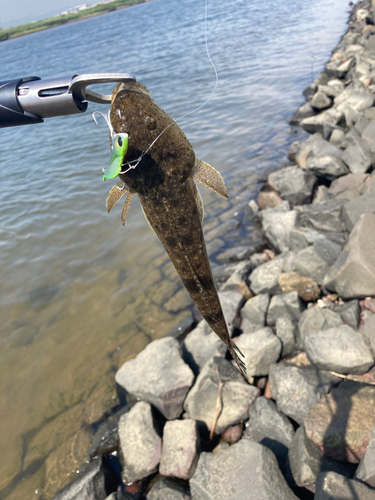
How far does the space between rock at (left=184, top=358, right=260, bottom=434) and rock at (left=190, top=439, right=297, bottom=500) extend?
0.59m

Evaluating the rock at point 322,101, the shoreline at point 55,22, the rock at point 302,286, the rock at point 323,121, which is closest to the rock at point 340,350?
the rock at point 302,286

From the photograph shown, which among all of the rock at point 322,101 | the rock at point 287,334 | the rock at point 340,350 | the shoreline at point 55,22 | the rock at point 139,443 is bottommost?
the rock at point 139,443

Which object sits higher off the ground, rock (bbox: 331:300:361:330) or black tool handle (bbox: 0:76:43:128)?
black tool handle (bbox: 0:76:43:128)

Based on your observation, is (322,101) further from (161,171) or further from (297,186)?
(161,171)

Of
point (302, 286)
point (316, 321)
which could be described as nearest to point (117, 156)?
point (316, 321)

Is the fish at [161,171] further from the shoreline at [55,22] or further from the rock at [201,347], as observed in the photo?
the shoreline at [55,22]

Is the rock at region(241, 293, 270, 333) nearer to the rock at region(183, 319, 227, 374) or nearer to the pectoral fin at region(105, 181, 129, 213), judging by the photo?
the rock at region(183, 319, 227, 374)

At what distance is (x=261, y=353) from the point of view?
3873 mm

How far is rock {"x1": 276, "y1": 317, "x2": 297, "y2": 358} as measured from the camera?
13.4 ft

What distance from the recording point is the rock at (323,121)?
922 cm

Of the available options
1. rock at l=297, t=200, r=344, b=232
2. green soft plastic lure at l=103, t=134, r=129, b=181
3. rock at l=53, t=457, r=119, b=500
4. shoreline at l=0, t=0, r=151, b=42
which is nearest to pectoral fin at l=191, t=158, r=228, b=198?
green soft plastic lure at l=103, t=134, r=129, b=181

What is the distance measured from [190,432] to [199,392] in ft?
1.55

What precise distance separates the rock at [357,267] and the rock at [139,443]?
266cm

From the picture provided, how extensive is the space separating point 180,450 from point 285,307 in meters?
2.04
